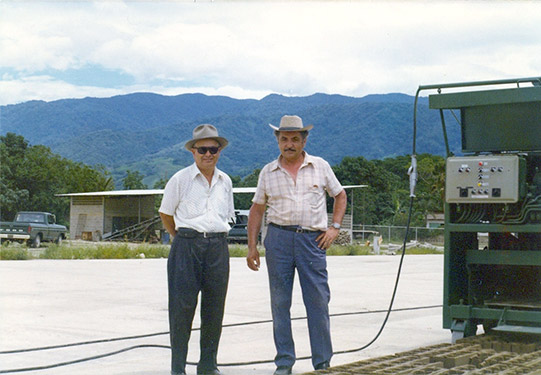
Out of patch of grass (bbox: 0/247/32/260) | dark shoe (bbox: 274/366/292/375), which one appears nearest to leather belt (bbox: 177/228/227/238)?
dark shoe (bbox: 274/366/292/375)

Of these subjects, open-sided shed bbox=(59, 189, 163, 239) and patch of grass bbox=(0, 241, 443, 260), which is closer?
patch of grass bbox=(0, 241, 443, 260)

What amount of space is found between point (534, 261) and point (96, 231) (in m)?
44.6

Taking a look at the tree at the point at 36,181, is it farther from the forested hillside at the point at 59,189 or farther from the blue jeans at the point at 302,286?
the blue jeans at the point at 302,286

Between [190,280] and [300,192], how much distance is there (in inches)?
46.2

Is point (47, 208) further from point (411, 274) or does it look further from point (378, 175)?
point (411, 274)

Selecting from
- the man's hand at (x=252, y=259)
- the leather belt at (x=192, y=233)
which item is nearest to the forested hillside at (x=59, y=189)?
the man's hand at (x=252, y=259)

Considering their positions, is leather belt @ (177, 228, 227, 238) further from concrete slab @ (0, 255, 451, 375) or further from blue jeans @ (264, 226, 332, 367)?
concrete slab @ (0, 255, 451, 375)

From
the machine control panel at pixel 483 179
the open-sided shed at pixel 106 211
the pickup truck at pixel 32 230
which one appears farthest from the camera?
the open-sided shed at pixel 106 211

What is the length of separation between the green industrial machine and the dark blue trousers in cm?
257

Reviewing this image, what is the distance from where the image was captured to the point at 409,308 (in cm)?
1304

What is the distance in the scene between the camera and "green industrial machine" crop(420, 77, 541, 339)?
7863 millimetres

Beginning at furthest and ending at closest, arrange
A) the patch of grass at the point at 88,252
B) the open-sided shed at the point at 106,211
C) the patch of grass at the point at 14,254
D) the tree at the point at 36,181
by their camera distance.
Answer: the tree at the point at 36,181, the open-sided shed at the point at 106,211, the patch of grass at the point at 88,252, the patch of grass at the point at 14,254

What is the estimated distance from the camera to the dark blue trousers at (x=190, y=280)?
6.67 metres

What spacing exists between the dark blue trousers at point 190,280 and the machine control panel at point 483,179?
2.49 meters
